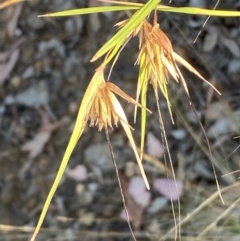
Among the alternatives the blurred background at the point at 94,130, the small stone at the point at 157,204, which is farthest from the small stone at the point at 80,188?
the small stone at the point at 157,204

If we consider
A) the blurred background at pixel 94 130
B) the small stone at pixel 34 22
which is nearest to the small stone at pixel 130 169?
the blurred background at pixel 94 130

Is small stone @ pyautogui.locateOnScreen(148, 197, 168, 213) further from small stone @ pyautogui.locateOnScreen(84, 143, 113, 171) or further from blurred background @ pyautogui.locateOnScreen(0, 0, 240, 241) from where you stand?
small stone @ pyautogui.locateOnScreen(84, 143, 113, 171)

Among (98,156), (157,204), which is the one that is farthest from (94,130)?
(157,204)

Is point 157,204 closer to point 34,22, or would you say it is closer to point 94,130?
point 94,130

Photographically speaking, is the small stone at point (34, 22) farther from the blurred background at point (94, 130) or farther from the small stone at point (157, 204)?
the small stone at point (157, 204)

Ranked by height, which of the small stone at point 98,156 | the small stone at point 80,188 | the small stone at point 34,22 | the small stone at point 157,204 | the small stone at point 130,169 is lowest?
the small stone at point 157,204

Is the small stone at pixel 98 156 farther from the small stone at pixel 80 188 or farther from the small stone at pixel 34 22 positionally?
the small stone at pixel 34 22

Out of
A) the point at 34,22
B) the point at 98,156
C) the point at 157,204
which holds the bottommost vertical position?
the point at 157,204

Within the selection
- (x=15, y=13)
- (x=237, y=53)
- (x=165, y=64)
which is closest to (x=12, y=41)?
(x=15, y=13)

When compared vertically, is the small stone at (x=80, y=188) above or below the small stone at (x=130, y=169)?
below

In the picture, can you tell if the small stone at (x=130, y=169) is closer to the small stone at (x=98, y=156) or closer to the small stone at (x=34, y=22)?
the small stone at (x=98, y=156)
